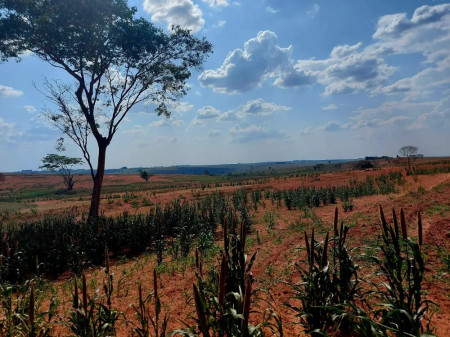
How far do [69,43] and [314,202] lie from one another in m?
17.4

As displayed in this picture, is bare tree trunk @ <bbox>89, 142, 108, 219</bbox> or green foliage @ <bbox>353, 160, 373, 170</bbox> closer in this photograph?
bare tree trunk @ <bbox>89, 142, 108, 219</bbox>

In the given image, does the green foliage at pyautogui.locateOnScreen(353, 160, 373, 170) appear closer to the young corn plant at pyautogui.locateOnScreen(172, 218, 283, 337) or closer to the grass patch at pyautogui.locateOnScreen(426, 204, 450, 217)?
the grass patch at pyautogui.locateOnScreen(426, 204, 450, 217)

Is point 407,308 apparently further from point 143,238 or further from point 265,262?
point 143,238

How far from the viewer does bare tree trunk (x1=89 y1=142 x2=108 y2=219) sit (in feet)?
49.3

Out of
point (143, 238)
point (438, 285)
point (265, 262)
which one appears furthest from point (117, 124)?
point (438, 285)

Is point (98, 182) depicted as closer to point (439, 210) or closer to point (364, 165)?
point (439, 210)

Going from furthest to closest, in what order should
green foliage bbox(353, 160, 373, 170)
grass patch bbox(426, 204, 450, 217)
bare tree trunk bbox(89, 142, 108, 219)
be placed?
green foliage bbox(353, 160, 373, 170) → bare tree trunk bbox(89, 142, 108, 219) → grass patch bbox(426, 204, 450, 217)

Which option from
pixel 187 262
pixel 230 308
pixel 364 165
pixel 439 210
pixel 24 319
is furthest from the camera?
pixel 364 165

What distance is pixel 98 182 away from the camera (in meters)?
15.4

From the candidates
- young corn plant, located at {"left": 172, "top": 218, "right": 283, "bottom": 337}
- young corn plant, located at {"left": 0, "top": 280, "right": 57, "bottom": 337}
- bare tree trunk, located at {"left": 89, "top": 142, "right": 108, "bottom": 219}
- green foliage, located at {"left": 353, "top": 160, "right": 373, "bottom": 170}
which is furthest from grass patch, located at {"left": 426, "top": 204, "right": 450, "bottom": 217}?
green foliage, located at {"left": 353, "top": 160, "right": 373, "bottom": 170}

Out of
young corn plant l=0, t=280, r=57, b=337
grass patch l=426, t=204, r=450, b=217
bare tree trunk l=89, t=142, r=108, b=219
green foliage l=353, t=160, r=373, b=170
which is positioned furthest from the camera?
green foliage l=353, t=160, r=373, b=170

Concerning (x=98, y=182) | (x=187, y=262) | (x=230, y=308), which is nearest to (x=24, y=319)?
(x=230, y=308)

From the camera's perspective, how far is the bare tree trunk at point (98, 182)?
49.3ft

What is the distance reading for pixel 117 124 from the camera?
15.9 metres
